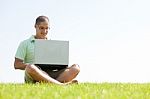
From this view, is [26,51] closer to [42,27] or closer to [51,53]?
[42,27]

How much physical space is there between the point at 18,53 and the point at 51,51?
3.22 ft

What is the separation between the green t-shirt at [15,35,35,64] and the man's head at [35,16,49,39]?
0.84 ft

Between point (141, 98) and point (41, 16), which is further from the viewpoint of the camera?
point (41, 16)

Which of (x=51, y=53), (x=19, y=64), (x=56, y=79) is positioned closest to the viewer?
(x=51, y=53)

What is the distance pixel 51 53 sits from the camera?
922 centimetres

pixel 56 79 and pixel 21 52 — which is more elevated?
pixel 21 52

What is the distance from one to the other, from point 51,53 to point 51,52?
2cm

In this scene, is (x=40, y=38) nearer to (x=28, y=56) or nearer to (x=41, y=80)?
(x=28, y=56)

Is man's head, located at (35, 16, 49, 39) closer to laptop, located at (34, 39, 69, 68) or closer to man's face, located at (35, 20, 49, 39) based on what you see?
man's face, located at (35, 20, 49, 39)

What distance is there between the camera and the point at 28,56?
9.85m

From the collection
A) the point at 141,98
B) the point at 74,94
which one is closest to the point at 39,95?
the point at 74,94

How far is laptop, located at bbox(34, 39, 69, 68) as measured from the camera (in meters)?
9.16

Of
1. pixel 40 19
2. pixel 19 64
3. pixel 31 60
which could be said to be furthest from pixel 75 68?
pixel 40 19

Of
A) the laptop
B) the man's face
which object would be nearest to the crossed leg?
the laptop
